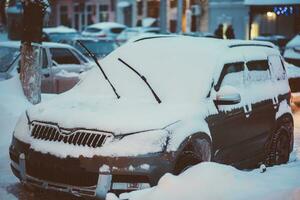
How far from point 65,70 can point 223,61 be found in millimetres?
7530

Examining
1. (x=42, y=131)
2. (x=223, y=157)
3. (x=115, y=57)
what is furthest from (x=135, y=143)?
(x=115, y=57)

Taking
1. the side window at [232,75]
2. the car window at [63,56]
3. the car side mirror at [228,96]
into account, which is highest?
the side window at [232,75]

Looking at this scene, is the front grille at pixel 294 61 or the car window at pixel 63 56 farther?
the front grille at pixel 294 61

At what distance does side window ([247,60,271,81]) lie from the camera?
7255mm

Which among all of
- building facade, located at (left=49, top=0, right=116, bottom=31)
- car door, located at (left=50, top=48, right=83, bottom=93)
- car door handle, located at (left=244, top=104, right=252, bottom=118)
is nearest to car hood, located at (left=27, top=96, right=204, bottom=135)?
car door handle, located at (left=244, top=104, right=252, bottom=118)

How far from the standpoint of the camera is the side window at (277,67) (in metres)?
7.82

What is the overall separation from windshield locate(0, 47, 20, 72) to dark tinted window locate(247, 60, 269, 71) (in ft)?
21.2

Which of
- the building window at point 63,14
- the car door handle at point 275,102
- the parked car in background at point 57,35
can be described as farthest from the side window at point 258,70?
the building window at point 63,14

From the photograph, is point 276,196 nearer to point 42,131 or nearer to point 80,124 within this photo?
point 80,124

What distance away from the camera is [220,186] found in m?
4.85

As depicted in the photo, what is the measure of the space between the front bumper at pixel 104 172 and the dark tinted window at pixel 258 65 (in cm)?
223

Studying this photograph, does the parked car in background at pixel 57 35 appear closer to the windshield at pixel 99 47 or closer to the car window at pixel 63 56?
the windshield at pixel 99 47

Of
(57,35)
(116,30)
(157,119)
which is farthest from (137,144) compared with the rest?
(116,30)

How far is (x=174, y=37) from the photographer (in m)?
7.38
